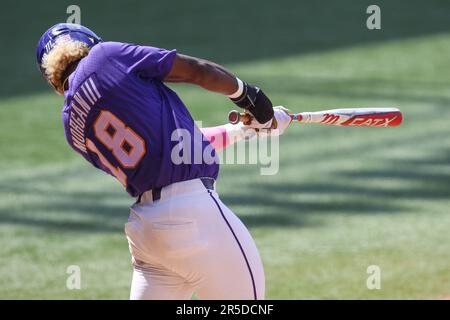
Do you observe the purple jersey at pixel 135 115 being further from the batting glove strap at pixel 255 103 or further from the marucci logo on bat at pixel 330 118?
the marucci logo on bat at pixel 330 118

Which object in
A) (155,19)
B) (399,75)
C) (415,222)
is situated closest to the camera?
(415,222)

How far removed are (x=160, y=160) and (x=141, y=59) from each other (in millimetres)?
432

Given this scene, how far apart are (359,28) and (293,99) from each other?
3.15 metres

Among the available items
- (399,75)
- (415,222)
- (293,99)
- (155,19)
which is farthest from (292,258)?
(155,19)

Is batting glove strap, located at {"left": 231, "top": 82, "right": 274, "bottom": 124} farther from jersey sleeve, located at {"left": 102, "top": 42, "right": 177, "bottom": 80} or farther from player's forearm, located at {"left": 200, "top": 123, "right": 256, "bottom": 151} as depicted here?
→ jersey sleeve, located at {"left": 102, "top": 42, "right": 177, "bottom": 80}

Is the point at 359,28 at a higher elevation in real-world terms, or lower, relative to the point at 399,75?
higher

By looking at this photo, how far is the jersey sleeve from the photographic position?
4.25 metres

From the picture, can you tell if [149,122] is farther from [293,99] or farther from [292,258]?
[293,99]

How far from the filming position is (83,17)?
1537 cm

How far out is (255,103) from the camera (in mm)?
4750

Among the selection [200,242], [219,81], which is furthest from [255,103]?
[200,242]

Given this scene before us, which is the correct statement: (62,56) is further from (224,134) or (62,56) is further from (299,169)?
(299,169)

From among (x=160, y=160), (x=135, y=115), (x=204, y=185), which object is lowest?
(x=204, y=185)

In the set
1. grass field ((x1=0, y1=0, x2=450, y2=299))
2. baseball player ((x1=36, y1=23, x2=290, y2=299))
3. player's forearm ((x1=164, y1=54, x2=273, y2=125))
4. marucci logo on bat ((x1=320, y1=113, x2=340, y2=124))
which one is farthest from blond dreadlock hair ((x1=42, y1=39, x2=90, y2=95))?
grass field ((x1=0, y1=0, x2=450, y2=299))
